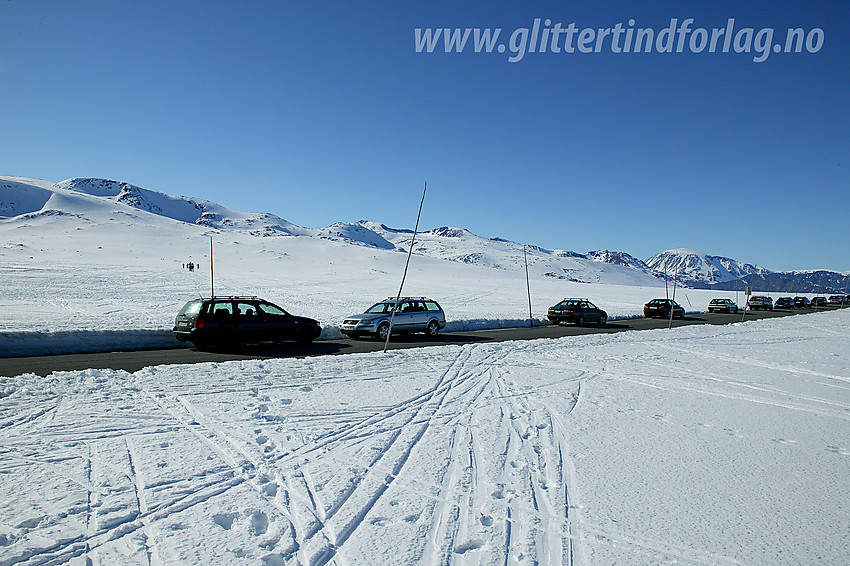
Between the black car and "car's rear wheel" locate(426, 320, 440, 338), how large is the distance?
5578 mm

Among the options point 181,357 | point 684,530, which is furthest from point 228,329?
point 684,530

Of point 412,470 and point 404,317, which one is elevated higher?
point 404,317

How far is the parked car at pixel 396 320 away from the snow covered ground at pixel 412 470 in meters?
8.58

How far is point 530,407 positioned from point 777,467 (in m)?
3.44

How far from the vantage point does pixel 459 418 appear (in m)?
7.66

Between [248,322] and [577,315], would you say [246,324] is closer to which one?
[248,322]

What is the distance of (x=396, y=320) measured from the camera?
65.3 ft

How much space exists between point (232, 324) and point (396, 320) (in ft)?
21.2

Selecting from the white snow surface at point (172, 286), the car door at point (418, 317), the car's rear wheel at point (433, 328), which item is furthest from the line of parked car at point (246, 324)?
the car's rear wheel at point (433, 328)

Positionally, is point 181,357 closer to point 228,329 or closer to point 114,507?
point 228,329

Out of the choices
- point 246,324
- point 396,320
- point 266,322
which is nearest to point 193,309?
point 246,324

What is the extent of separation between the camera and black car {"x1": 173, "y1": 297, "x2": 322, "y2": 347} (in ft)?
49.8

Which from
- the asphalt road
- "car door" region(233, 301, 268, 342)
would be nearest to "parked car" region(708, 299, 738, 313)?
the asphalt road

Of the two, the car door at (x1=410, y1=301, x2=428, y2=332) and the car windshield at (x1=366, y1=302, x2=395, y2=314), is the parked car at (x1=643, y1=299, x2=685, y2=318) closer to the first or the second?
→ the car door at (x1=410, y1=301, x2=428, y2=332)
